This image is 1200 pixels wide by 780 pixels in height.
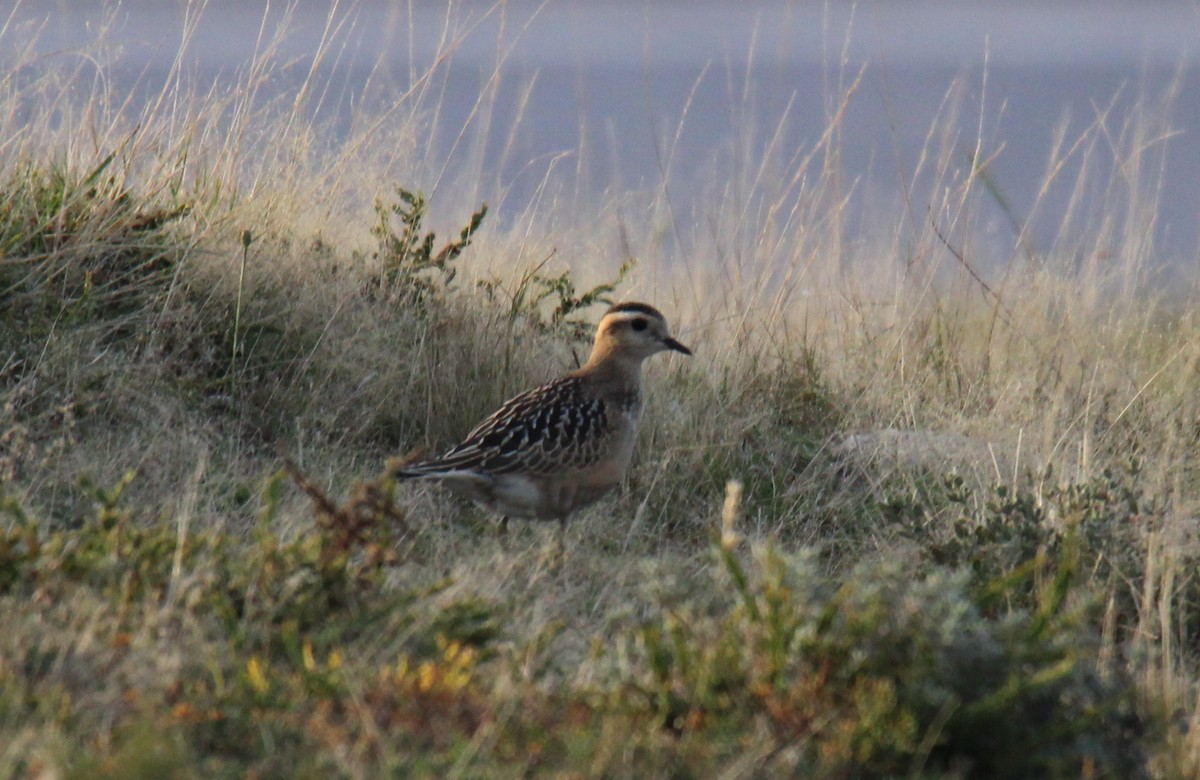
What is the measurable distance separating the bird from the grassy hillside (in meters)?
0.16

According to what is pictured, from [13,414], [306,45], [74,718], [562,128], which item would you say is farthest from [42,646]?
[306,45]

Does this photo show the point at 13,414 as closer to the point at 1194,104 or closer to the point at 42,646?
the point at 42,646

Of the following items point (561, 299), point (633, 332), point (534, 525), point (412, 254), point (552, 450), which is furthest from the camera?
point (561, 299)

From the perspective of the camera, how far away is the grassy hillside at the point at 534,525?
3406 millimetres

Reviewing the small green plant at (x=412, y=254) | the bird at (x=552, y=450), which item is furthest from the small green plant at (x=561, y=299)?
the bird at (x=552, y=450)

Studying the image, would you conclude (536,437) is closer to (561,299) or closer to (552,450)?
(552,450)

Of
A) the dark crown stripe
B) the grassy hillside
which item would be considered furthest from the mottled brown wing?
the dark crown stripe

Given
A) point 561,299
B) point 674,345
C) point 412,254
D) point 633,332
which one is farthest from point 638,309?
point 412,254

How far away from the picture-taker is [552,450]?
5.62 m

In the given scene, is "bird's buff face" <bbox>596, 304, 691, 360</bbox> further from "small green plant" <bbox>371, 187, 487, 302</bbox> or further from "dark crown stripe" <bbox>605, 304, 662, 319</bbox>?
"small green plant" <bbox>371, 187, 487, 302</bbox>

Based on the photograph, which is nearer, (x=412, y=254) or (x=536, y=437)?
(x=536, y=437)

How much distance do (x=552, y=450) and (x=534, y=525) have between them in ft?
1.49

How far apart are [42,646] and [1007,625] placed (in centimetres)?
217

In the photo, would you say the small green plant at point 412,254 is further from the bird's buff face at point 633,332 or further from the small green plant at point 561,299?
the bird's buff face at point 633,332
